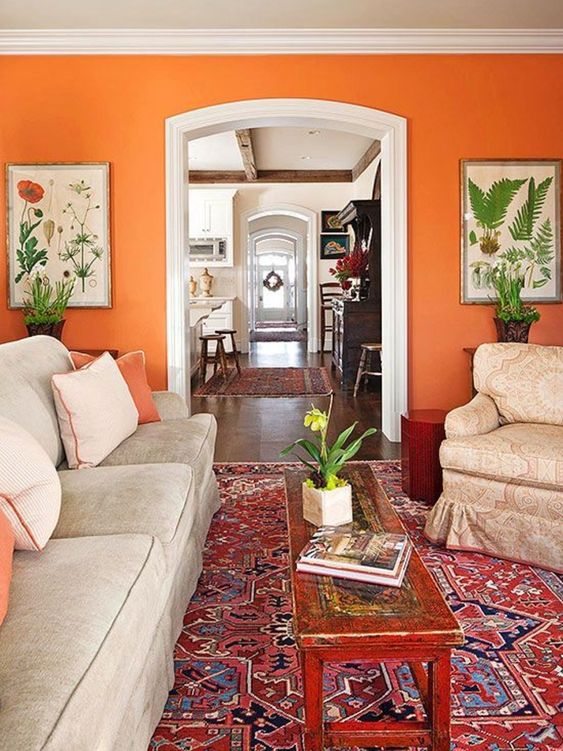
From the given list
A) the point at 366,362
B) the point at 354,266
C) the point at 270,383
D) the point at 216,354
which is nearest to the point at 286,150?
the point at 354,266

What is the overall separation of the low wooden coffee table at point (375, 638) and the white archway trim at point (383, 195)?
3453mm

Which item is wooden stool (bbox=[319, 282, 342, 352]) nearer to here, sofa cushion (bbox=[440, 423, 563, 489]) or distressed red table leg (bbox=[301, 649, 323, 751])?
sofa cushion (bbox=[440, 423, 563, 489])

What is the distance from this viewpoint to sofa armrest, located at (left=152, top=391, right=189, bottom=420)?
11.7ft

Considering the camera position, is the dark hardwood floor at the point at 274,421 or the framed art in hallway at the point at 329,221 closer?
the dark hardwood floor at the point at 274,421

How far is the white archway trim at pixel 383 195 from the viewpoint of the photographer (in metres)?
5.06

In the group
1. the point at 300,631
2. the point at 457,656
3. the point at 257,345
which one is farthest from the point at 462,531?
the point at 257,345

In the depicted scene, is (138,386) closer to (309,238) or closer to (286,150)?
(286,150)

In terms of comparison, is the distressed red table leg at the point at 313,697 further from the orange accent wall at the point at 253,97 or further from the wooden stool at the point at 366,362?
the wooden stool at the point at 366,362

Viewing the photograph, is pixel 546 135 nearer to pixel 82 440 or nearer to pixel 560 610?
pixel 560 610

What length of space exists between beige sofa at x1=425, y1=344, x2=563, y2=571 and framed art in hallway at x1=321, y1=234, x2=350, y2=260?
8.89 m

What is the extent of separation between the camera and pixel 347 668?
2.11m

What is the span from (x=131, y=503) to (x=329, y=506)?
1.96 feet

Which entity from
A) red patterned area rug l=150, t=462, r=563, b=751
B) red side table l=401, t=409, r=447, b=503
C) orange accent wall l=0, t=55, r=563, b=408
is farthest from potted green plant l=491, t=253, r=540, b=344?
red patterned area rug l=150, t=462, r=563, b=751

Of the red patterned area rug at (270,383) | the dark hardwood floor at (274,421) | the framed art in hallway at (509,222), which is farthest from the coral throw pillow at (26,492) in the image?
the red patterned area rug at (270,383)
